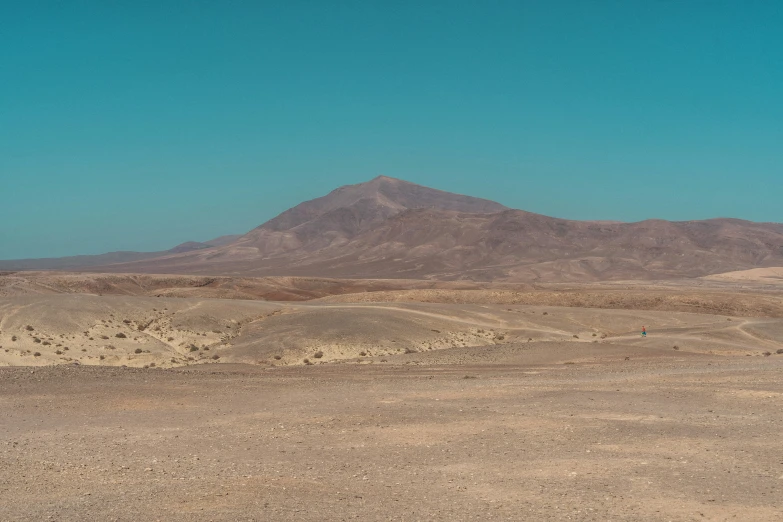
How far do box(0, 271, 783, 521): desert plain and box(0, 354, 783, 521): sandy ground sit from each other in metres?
0.06

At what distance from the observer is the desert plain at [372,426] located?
459 inches

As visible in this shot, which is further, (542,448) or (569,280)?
(569,280)

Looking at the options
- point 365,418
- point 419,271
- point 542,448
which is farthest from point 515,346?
point 419,271

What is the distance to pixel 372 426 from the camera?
1758cm

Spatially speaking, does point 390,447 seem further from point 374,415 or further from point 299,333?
point 299,333

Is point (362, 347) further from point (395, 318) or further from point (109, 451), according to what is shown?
point (109, 451)

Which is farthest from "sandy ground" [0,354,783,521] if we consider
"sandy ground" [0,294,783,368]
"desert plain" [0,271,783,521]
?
"sandy ground" [0,294,783,368]

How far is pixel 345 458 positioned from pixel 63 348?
24835 mm

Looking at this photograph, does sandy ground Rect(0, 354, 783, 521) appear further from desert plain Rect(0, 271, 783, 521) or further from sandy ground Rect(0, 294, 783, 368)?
sandy ground Rect(0, 294, 783, 368)

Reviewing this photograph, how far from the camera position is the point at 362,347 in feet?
125

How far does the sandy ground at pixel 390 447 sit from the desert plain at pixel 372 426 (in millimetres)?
62

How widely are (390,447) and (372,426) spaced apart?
208 centimetres

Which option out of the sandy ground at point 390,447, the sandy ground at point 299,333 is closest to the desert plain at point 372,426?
the sandy ground at point 390,447

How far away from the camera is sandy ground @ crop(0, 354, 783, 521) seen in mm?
11422
